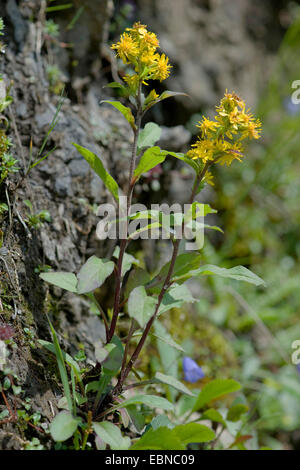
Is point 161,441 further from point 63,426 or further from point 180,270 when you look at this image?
point 180,270

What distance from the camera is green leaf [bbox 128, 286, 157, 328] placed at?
118cm

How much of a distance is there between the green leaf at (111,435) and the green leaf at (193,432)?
0.63 feet

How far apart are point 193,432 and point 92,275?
62 centimetres

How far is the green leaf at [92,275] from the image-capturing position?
121 cm

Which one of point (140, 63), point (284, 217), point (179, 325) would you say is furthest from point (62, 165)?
point (284, 217)

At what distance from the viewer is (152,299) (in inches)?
49.8

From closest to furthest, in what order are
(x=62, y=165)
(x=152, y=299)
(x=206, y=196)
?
(x=152, y=299) < (x=62, y=165) < (x=206, y=196)

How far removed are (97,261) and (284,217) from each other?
2825 mm

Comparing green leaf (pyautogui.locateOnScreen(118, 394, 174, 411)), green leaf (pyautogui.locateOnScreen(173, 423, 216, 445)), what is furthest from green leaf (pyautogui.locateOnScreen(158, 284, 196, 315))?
green leaf (pyautogui.locateOnScreen(173, 423, 216, 445))

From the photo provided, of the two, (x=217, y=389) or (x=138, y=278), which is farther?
(x=217, y=389)

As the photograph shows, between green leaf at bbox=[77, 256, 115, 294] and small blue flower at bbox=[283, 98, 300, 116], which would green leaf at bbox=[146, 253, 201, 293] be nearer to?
green leaf at bbox=[77, 256, 115, 294]

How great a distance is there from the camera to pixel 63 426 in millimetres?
1168

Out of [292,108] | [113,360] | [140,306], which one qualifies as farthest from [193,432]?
[292,108]
